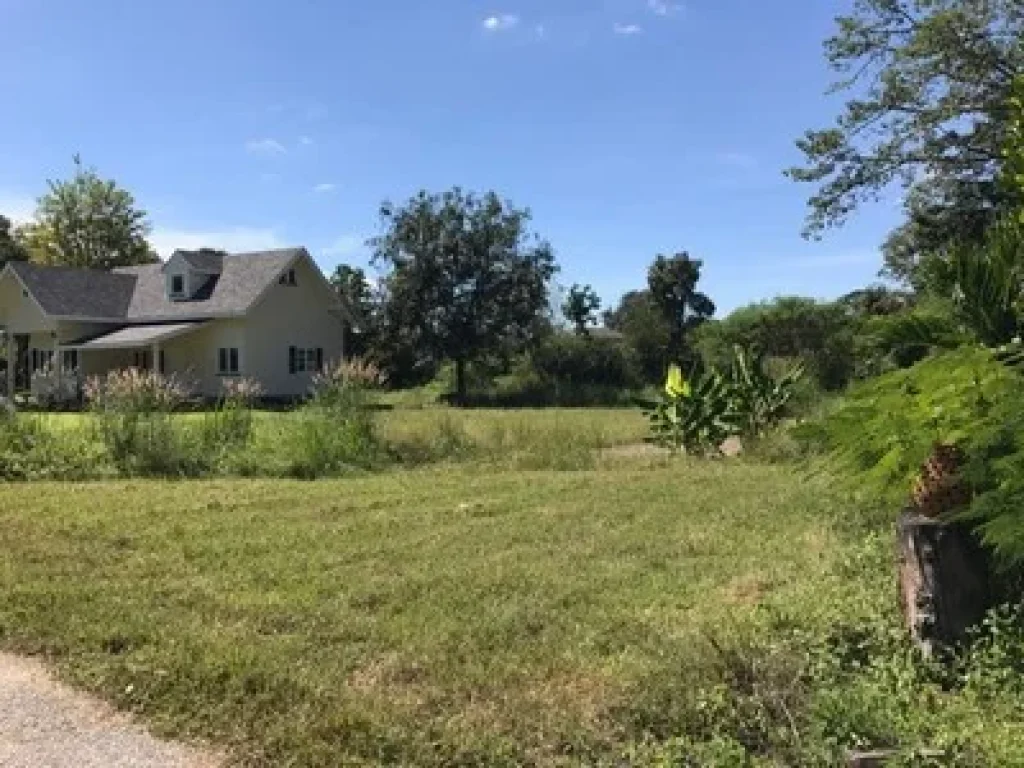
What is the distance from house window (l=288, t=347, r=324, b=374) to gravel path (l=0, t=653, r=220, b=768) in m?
36.3

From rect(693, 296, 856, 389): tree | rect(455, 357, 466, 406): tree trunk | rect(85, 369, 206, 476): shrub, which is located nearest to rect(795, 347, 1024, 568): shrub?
rect(85, 369, 206, 476): shrub

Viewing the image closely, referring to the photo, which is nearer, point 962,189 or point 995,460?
point 995,460

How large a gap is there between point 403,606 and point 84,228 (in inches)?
2578

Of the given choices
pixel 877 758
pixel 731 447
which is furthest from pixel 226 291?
pixel 877 758

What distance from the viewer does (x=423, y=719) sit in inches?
172

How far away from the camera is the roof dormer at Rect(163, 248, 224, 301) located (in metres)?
40.4

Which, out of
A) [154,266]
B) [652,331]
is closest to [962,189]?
[652,331]

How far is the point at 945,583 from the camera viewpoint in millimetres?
4652

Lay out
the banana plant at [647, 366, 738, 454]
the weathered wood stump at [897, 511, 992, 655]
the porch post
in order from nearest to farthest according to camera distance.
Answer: the weathered wood stump at [897, 511, 992, 655] < the banana plant at [647, 366, 738, 454] < the porch post

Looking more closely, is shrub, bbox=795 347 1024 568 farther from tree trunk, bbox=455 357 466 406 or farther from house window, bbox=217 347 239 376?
tree trunk, bbox=455 357 466 406

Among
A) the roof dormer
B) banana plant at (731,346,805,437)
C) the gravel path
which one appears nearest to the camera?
the gravel path

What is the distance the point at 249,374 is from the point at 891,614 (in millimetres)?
35627

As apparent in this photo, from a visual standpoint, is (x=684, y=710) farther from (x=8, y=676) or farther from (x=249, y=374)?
(x=249, y=374)

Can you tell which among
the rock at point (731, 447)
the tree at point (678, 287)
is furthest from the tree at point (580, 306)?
the rock at point (731, 447)
